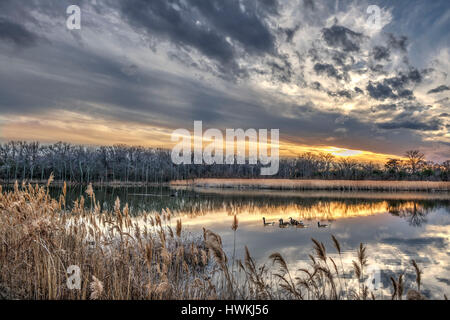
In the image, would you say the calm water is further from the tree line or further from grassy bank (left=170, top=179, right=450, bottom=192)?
the tree line

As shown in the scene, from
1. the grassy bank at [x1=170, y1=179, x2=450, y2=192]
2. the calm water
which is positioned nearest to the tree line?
the grassy bank at [x1=170, y1=179, x2=450, y2=192]

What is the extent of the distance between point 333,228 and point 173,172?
8511cm

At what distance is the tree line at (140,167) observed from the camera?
72562 millimetres

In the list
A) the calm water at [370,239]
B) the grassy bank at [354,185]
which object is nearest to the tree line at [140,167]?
the grassy bank at [354,185]

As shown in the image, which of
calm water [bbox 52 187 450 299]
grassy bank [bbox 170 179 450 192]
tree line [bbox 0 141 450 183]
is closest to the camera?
calm water [bbox 52 187 450 299]

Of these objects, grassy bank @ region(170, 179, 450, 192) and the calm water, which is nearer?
the calm water

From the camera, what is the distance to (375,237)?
13789 mm

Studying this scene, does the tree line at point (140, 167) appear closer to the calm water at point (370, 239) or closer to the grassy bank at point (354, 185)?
the grassy bank at point (354, 185)

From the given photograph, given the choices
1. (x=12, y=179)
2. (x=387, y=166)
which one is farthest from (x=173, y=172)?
(x=387, y=166)

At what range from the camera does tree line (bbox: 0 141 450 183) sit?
72.6 meters

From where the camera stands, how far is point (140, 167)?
307ft

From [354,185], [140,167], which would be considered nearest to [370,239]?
[354,185]

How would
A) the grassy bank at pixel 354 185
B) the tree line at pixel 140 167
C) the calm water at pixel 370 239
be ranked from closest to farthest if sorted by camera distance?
the calm water at pixel 370 239, the grassy bank at pixel 354 185, the tree line at pixel 140 167
